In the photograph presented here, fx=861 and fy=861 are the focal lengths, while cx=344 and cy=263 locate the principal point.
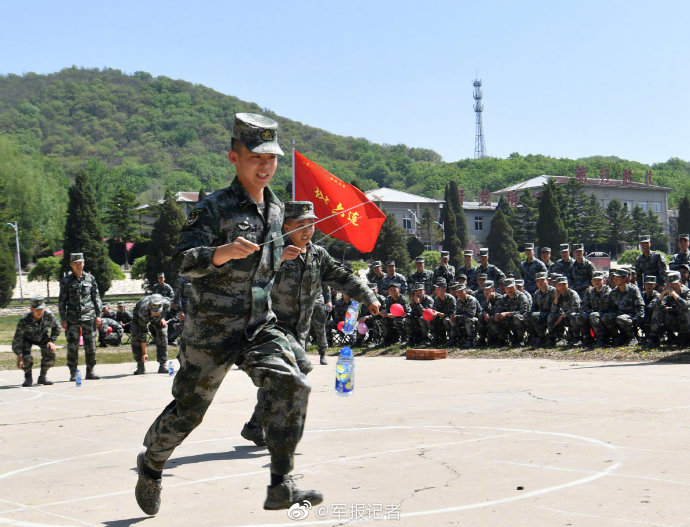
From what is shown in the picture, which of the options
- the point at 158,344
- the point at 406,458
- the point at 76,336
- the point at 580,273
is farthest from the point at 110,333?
the point at 406,458

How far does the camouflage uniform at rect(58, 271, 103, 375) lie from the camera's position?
15.6 m

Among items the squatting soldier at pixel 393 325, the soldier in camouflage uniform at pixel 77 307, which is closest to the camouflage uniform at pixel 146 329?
the soldier in camouflage uniform at pixel 77 307

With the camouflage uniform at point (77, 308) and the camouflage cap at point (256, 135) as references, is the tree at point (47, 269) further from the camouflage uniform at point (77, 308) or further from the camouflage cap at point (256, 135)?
the camouflage cap at point (256, 135)

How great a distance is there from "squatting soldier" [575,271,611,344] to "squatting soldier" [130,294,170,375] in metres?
8.33

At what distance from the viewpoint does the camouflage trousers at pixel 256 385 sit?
4.82 meters

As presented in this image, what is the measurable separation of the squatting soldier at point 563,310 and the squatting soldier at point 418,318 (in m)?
3.65

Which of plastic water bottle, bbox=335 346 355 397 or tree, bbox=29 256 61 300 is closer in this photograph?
plastic water bottle, bbox=335 346 355 397

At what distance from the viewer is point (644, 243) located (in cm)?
1772

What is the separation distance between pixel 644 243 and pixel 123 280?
5959cm

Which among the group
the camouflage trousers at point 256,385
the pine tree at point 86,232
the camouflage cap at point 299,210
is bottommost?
the camouflage trousers at point 256,385

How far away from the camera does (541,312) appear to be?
18312mm

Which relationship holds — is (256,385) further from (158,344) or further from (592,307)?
(592,307)

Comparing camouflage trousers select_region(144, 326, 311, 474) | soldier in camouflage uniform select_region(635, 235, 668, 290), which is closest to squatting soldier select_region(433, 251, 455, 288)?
soldier in camouflage uniform select_region(635, 235, 668, 290)

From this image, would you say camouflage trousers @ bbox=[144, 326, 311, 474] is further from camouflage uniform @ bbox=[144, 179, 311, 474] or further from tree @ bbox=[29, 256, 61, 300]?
tree @ bbox=[29, 256, 61, 300]
